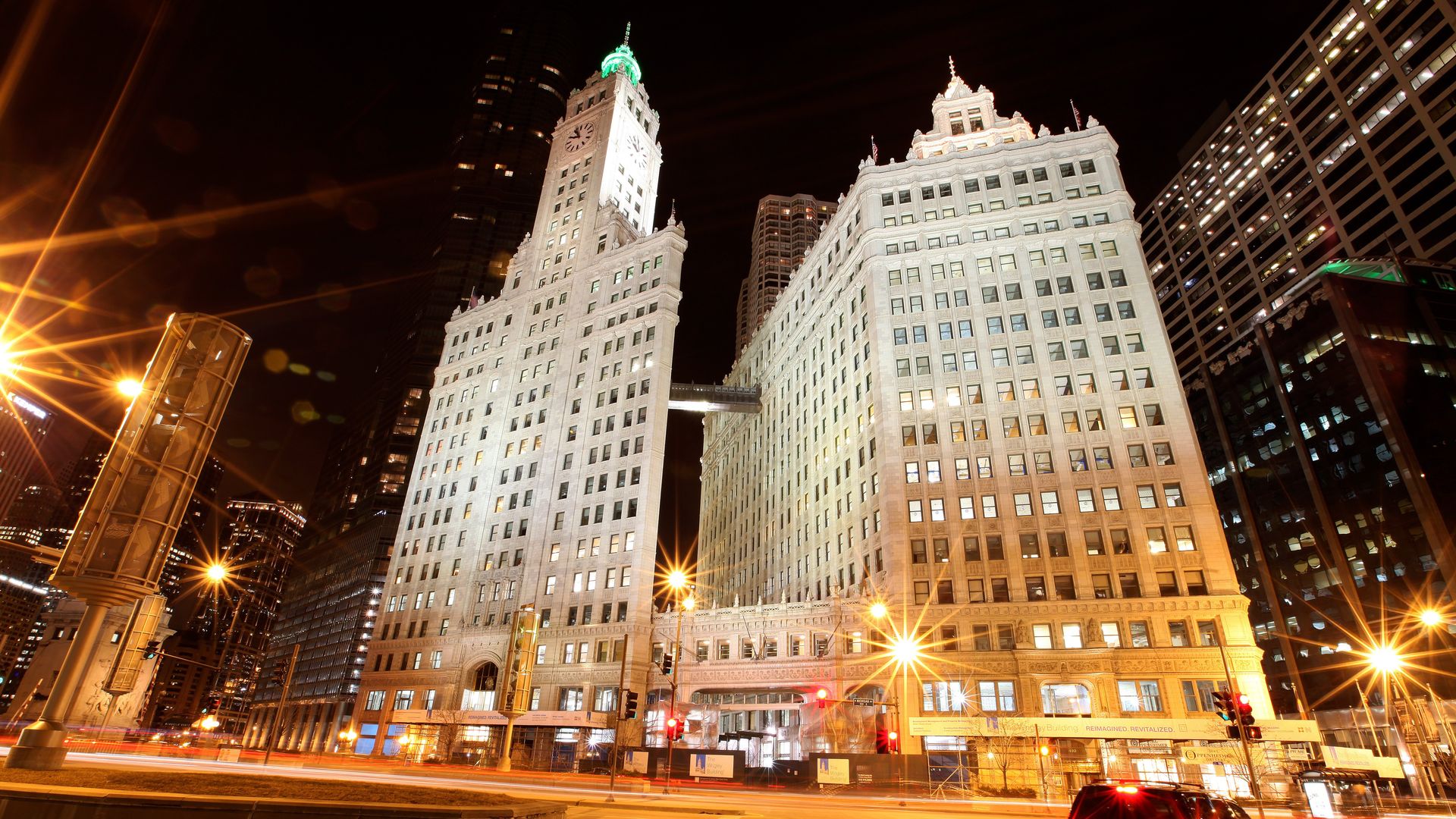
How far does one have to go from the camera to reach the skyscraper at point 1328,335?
83750mm

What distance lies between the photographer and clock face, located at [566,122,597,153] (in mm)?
103312

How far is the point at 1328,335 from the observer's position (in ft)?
306

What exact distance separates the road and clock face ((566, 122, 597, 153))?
289 ft

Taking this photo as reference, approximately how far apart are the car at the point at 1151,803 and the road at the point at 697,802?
1017 cm

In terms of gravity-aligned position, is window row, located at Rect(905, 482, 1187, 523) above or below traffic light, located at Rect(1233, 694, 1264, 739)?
above

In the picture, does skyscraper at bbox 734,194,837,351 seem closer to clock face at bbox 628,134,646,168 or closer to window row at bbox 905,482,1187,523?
clock face at bbox 628,134,646,168

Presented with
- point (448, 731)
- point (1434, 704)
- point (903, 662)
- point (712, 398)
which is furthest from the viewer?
point (712, 398)

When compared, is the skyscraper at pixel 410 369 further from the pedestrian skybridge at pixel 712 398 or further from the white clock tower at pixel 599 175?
the pedestrian skybridge at pixel 712 398

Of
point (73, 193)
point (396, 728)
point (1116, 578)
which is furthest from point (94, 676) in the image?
point (1116, 578)

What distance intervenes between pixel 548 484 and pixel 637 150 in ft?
180

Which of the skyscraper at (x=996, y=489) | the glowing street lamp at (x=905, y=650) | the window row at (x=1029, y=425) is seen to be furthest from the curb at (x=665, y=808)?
the window row at (x=1029, y=425)

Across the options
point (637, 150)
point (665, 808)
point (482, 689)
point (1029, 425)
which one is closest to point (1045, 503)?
point (1029, 425)

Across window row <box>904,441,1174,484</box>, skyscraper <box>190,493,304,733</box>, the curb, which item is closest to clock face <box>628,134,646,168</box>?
window row <box>904,441,1174,484</box>

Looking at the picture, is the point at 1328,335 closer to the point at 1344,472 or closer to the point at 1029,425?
the point at 1344,472
